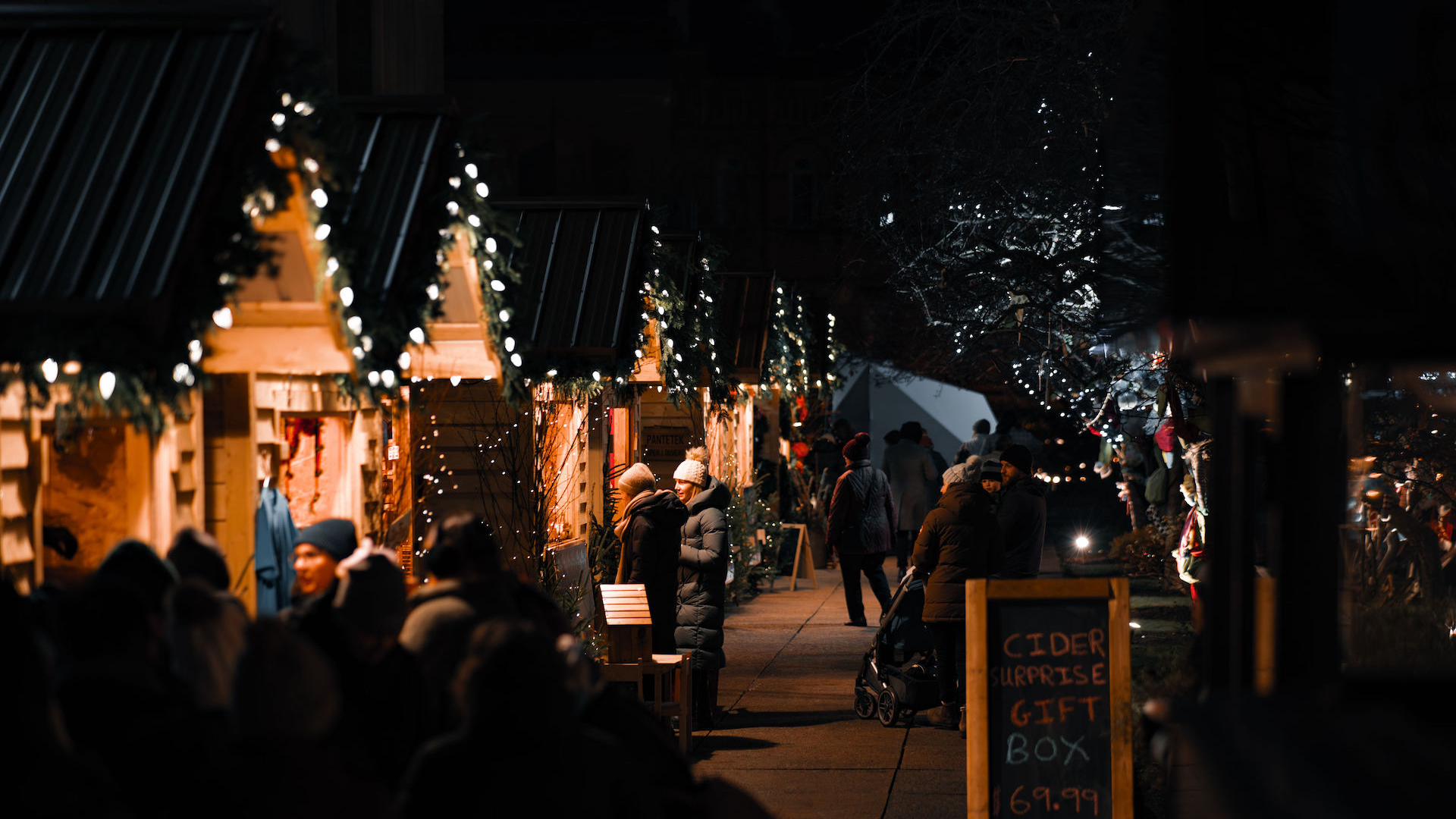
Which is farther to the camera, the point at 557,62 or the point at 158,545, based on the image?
the point at 557,62

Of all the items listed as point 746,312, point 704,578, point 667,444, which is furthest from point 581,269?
point 746,312

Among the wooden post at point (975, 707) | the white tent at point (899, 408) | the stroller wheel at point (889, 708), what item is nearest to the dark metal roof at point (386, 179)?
the wooden post at point (975, 707)

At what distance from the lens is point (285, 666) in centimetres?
342

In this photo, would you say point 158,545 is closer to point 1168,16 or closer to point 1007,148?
point 1168,16

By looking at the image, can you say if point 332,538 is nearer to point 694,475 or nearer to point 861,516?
point 694,475

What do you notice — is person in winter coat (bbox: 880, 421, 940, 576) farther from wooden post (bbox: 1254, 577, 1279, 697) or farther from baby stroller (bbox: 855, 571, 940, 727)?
wooden post (bbox: 1254, 577, 1279, 697)

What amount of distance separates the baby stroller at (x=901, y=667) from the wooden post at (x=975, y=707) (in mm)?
3300

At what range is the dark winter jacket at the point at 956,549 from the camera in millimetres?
10164

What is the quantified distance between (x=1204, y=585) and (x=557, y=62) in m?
34.7

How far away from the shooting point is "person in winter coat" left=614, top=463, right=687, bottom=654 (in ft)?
32.5

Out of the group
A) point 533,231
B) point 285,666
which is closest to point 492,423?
point 533,231

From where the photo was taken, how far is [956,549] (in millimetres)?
10203

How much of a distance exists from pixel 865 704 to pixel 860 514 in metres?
4.07

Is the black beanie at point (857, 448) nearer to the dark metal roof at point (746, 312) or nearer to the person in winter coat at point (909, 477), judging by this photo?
the person in winter coat at point (909, 477)
